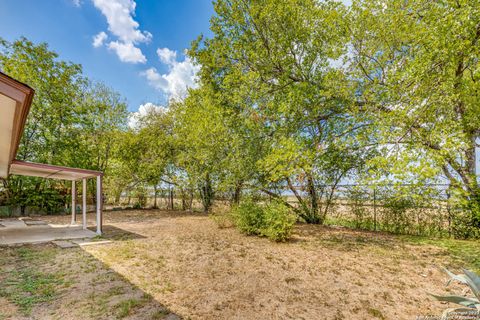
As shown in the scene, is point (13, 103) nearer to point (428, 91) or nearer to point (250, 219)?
point (250, 219)

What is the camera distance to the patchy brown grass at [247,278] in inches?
113

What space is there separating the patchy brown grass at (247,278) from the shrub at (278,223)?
0.87ft

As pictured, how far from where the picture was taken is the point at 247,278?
3.80 meters

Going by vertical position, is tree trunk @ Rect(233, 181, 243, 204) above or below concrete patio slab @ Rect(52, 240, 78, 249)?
above

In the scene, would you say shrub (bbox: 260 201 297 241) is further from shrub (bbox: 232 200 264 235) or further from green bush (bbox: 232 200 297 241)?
shrub (bbox: 232 200 264 235)

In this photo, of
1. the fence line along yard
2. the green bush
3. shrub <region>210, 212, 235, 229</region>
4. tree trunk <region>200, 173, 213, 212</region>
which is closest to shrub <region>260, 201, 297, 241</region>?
the green bush

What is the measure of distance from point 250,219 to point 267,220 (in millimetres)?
755

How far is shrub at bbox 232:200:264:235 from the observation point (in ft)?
23.0

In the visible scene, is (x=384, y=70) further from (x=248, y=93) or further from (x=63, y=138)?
(x=63, y=138)

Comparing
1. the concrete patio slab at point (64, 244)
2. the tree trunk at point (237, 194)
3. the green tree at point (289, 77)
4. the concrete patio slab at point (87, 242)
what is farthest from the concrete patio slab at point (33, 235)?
the green tree at point (289, 77)

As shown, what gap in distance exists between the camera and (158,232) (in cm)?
785

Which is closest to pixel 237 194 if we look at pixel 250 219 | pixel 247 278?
pixel 250 219

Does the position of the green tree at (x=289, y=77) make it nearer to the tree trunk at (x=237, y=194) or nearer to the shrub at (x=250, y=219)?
the shrub at (x=250, y=219)

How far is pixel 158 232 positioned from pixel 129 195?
828cm
